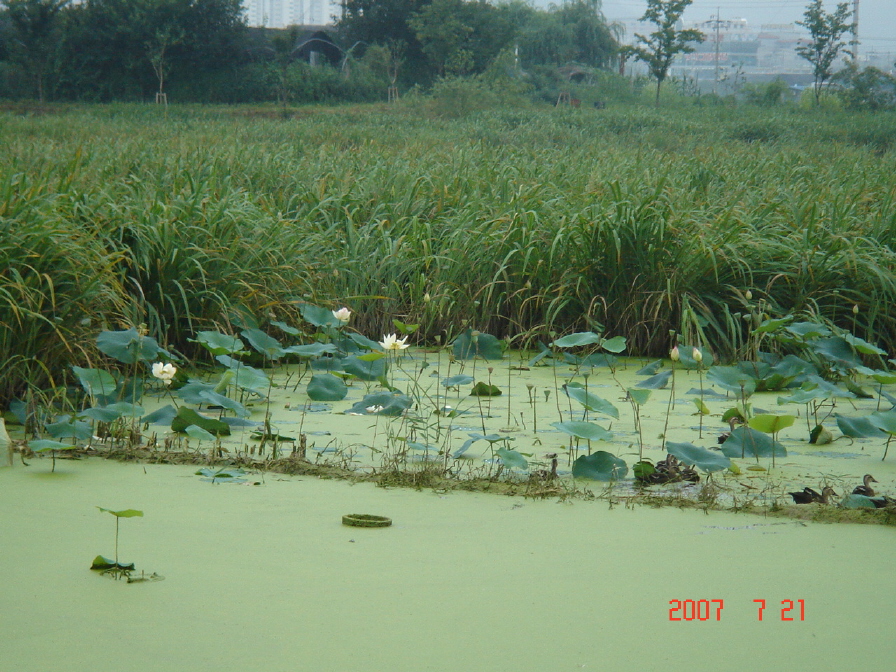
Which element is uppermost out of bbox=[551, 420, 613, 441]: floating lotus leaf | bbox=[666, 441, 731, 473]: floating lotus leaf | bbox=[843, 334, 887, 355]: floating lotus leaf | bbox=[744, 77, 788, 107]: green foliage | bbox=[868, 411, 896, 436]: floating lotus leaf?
bbox=[744, 77, 788, 107]: green foliage

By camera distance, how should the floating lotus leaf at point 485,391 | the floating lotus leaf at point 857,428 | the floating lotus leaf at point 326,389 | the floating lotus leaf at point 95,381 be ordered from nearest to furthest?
1. the floating lotus leaf at point 857,428
2. the floating lotus leaf at point 95,381
3. the floating lotus leaf at point 326,389
4. the floating lotus leaf at point 485,391

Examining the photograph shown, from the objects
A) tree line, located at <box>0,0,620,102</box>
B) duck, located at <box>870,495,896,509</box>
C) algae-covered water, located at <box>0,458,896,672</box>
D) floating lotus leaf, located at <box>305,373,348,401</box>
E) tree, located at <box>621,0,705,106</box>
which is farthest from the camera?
tree, located at <box>621,0,705,106</box>

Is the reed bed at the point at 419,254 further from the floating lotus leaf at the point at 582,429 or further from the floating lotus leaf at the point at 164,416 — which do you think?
the floating lotus leaf at the point at 582,429

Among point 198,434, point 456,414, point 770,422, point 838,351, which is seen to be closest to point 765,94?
point 838,351

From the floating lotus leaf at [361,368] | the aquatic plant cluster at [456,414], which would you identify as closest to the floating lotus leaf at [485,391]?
the aquatic plant cluster at [456,414]

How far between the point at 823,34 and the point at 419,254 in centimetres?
3069

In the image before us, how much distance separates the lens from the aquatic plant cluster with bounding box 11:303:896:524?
208cm

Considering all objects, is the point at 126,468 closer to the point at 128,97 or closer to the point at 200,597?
the point at 200,597

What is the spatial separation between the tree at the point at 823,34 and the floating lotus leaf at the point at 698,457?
1238 inches

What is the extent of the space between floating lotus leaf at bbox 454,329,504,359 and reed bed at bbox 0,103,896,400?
0.15 meters

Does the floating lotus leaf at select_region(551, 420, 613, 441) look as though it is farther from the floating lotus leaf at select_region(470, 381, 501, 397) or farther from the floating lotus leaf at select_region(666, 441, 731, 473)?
the floating lotus leaf at select_region(470, 381, 501, 397)

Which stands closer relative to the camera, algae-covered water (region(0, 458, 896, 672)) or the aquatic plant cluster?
algae-covered water (region(0, 458, 896, 672))

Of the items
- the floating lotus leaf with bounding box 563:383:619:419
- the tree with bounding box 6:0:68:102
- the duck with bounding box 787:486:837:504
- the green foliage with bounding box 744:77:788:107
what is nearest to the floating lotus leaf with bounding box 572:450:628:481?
the floating lotus leaf with bounding box 563:383:619:419

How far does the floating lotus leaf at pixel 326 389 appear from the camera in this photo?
9.07 feet
